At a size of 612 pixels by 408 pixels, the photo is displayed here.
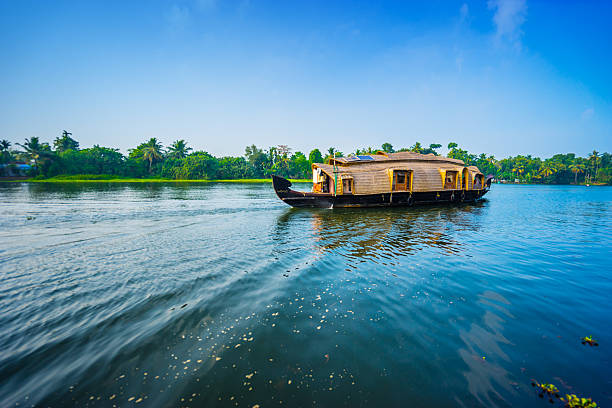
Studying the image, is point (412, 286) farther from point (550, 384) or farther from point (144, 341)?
point (144, 341)

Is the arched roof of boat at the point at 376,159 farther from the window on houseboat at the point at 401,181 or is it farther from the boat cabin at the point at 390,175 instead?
the window on houseboat at the point at 401,181

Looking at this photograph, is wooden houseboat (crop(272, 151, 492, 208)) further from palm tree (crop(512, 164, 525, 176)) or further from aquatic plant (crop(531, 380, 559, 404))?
palm tree (crop(512, 164, 525, 176))

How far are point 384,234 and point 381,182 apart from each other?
1279 cm

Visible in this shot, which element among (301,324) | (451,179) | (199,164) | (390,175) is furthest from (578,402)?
(199,164)

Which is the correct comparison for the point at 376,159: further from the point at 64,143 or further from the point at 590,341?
the point at 64,143

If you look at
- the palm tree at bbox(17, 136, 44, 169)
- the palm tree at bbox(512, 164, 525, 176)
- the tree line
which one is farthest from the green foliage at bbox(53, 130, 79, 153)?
the palm tree at bbox(512, 164, 525, 176)

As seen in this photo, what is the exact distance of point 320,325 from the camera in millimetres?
5410

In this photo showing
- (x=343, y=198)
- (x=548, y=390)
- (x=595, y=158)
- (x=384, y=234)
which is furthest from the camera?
(x=595, y=158)

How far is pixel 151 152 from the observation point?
10294cm

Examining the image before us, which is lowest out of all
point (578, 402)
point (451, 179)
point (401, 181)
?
point (578, 402)

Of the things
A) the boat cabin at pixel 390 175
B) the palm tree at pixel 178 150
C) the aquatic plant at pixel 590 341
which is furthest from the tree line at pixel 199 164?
the aquatic plant at pixel 590 341

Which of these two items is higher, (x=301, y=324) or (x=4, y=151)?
(x=4, y=151)

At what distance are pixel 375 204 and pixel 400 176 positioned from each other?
4.54 metres

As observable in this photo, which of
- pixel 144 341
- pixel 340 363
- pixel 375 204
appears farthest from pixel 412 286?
pixel 375 204
